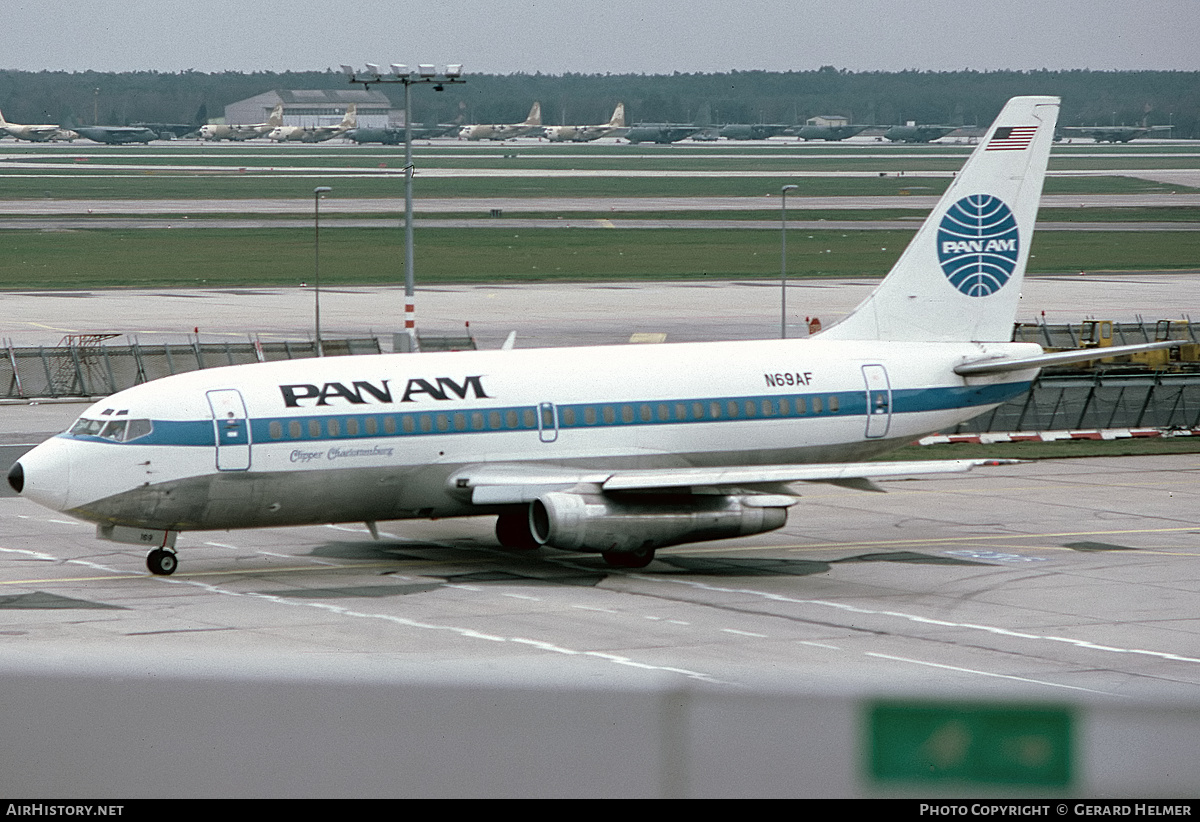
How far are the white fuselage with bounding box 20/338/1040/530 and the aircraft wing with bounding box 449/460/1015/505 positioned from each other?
389 millimetres

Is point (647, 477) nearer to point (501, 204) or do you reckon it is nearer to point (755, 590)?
point (755, 590)

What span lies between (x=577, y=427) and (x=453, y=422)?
2757 mm

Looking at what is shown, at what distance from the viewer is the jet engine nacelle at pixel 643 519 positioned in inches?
1292

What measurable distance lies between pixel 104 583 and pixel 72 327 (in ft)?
167

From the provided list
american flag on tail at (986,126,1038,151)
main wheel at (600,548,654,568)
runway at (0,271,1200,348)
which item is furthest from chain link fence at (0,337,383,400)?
american flag on tail at (986,126,1038,151)

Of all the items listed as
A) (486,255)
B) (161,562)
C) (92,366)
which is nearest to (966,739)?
(161,562)

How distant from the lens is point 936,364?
39094 millimetres

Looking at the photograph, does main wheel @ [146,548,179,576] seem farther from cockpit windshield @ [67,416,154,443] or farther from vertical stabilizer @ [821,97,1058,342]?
vertical stabilizer @ [821,97,1058,342]

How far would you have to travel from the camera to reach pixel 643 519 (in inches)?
1320

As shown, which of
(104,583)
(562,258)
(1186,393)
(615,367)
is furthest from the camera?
→ (562,258)

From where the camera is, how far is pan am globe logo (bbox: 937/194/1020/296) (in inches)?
1597

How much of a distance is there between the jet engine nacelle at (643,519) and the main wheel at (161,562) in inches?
282
